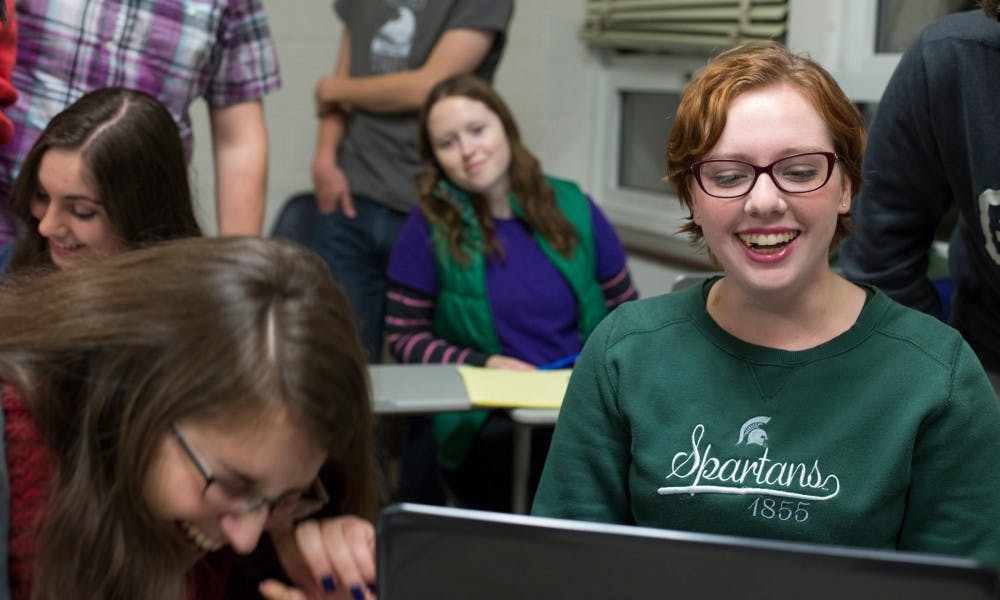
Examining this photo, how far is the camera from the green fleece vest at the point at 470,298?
2.53 m

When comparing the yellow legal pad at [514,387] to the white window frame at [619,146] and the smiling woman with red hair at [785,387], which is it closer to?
the smiling woman with red hair at [785,387]

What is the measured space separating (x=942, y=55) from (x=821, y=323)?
1.52ft

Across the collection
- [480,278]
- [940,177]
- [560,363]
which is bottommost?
[560,363]

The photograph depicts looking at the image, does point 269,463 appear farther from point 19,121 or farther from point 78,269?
point 19,121

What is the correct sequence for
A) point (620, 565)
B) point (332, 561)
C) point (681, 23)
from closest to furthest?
point (620, 565)
point (332, 561)
point (681, 23)

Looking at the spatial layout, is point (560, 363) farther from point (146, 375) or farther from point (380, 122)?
point (146, 375)

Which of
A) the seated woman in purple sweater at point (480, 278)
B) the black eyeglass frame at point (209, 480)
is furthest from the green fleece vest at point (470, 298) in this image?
the black eyeglass frame at point (209, 480)

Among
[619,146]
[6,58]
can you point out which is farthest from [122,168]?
[619,146]

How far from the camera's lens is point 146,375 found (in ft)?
3.11

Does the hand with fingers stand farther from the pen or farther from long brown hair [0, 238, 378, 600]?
the pen

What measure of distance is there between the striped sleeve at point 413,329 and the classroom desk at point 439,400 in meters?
0.10

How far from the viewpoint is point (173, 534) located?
100 centimetres

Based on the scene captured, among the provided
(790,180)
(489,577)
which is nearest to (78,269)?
(489,577)

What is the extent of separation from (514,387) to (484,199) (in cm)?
55
